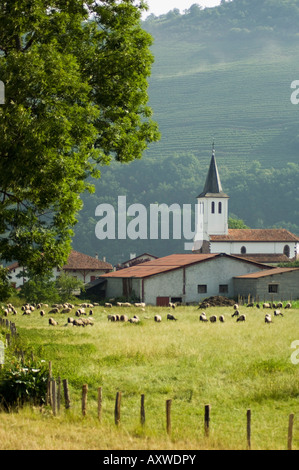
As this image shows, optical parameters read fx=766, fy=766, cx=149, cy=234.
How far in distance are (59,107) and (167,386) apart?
8.42 meters

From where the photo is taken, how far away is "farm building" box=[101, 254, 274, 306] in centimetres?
7281

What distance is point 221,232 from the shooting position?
15000cm

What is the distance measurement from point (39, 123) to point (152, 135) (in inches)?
313

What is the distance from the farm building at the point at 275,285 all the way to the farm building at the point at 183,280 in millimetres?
3657

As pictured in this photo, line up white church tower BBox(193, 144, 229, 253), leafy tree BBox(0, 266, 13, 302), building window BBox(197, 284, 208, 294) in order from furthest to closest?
white church tower BBox(193, 144, 229, 253) → building window BBox(197, 284, 208, 294) → leafy tree BBox(0, 266, 13, 302)

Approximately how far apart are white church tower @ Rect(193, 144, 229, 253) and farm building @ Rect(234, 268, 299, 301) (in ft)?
244

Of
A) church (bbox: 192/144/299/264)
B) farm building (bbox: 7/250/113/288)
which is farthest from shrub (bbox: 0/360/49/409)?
church (bbox: 192/144/299/264)

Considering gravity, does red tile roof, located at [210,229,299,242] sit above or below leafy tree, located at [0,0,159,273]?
above

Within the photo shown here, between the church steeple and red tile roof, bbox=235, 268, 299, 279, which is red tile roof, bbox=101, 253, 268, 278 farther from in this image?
the church steeple

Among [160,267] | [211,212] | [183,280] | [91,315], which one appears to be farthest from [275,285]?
[211,212]

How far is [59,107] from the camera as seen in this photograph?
2080cm

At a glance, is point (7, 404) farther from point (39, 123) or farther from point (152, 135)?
point (152, 135)

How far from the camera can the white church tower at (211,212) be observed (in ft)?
497
